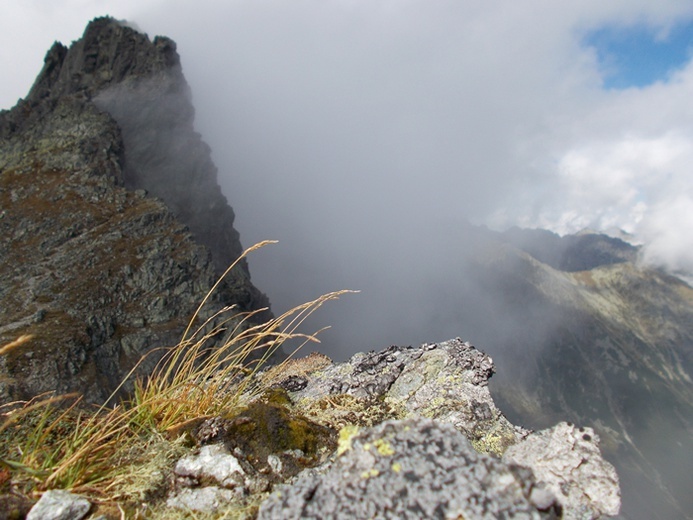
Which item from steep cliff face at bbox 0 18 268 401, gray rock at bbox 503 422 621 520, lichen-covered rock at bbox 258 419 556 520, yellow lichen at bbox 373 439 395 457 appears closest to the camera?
lichen-covered rock at bbox 258 419 556 520

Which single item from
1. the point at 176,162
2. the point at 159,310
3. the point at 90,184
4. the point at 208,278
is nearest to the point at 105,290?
the point at 159,310

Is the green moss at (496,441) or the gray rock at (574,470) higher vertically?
the gray rock at (574,470)

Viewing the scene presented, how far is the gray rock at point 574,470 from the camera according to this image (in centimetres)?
269

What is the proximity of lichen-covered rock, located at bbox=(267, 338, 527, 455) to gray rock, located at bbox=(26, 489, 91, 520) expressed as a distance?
2287 millimetres

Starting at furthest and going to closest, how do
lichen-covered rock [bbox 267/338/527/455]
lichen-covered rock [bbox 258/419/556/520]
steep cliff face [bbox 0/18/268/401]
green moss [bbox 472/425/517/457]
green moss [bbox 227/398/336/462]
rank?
steep cliff face [bbox 0/18/268/401] < lichen-covered rock [bbox 267/338/527/455] < green moss [bbox 472/425/517/457] < green moss [bbox 227/398/336/462] < lichen-covered rock [bbox 258/419/556/520]

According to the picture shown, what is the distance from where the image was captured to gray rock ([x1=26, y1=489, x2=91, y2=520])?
2.41m

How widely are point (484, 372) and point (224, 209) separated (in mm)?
131378

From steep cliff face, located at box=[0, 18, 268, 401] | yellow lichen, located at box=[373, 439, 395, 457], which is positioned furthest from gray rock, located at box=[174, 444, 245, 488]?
steep cliff face, located at box=[0, 18, 268, 401]

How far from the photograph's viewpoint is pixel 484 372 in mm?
6180

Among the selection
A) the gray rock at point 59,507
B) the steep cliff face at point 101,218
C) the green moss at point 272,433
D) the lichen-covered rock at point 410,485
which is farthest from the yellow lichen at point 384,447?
the steep cliff face at point 101,218

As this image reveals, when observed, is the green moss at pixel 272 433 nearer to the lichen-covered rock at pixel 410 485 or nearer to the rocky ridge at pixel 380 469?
the rocky ridge at pixel 380 469

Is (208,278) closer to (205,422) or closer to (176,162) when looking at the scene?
(176,162)

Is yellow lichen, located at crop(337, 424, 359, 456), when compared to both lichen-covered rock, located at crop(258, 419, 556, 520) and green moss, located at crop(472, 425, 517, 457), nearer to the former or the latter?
lichen-covered rock, located at crop(258, 419, 556, 520)

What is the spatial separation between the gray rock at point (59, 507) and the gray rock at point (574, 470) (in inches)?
114
